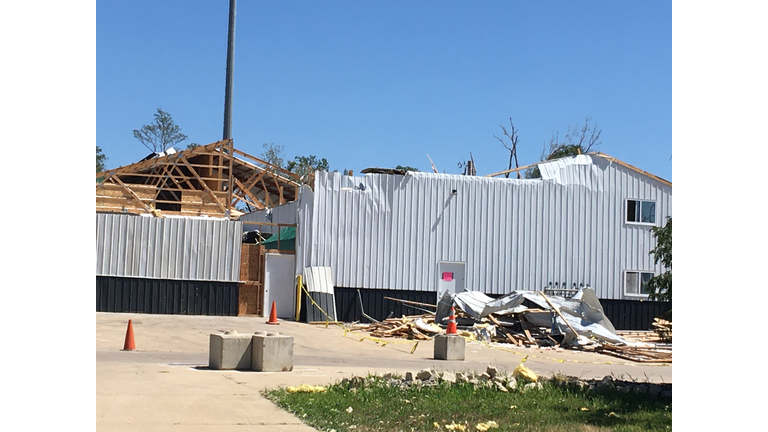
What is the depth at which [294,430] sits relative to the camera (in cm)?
912

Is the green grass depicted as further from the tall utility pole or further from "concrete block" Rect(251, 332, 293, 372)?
the tall utility pole

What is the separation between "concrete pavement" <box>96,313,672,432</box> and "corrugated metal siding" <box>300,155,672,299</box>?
3.86 metres

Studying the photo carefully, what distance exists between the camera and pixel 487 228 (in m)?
32.1

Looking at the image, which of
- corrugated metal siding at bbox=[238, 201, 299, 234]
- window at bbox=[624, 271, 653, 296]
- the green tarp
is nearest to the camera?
the green tarp

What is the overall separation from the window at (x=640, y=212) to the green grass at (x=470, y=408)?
22.7 m

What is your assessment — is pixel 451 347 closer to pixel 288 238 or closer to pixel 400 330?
pixel 400 330

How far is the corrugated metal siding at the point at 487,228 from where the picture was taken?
1200 inches

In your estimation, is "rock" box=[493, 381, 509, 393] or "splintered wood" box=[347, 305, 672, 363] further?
"splintered wood" box=[347, 305, 672, 363]

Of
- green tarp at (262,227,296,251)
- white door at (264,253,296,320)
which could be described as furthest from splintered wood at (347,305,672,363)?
green tarp at (262,227,296,251)

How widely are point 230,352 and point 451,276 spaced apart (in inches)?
713

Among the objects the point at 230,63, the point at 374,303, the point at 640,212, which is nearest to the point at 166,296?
the point at 374,303

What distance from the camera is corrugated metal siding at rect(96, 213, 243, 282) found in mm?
29969

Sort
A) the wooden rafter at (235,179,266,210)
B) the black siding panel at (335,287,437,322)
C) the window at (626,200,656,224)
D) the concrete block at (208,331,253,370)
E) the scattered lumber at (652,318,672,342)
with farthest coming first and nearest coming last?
the wooden rafter at (235,179,266,210)
the window at (626,200,656,224)
the black siding panel at (335,287,437,322)
the scattered lumber at (652,318,672,342)
the concrete block at (208,331,253,370)
